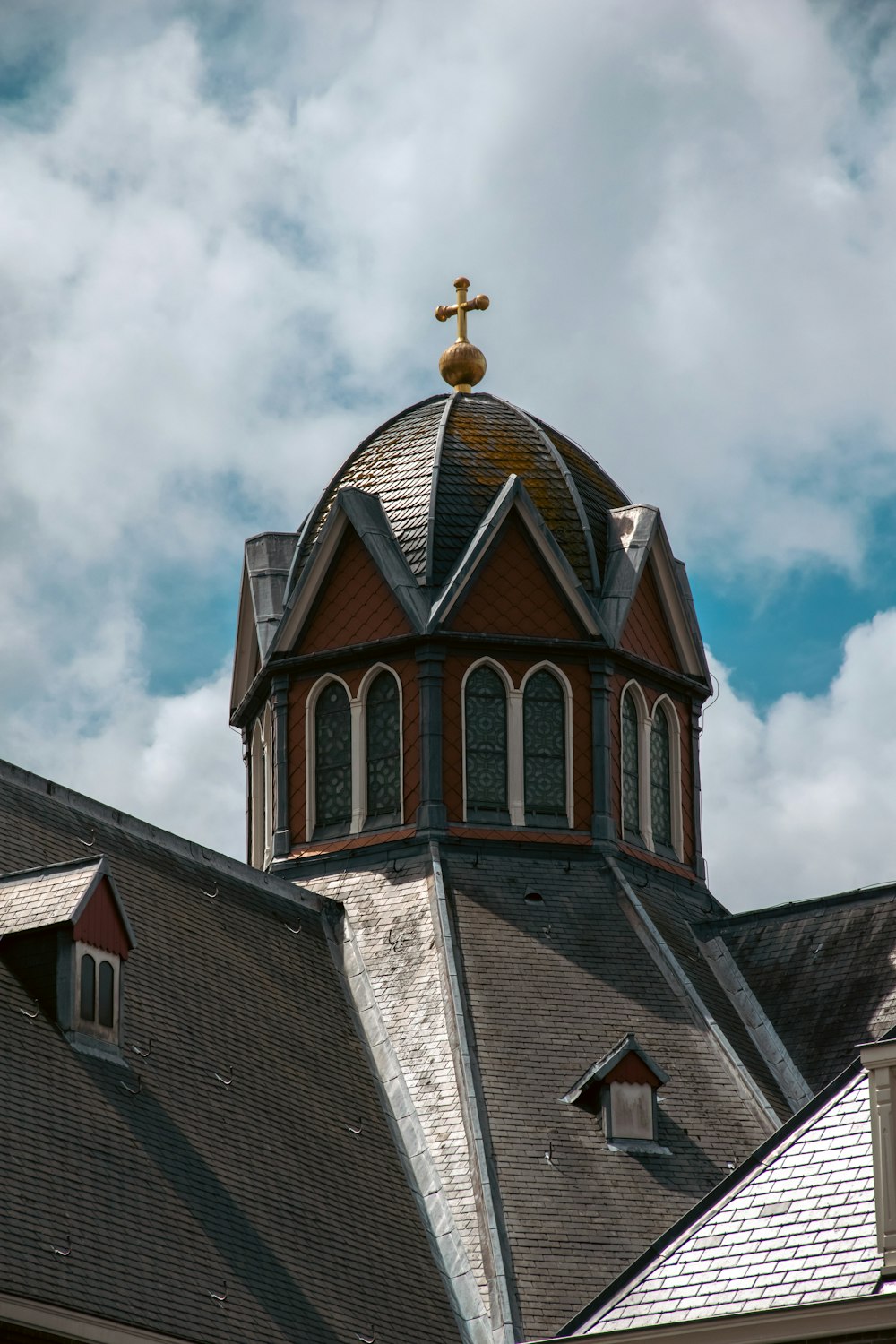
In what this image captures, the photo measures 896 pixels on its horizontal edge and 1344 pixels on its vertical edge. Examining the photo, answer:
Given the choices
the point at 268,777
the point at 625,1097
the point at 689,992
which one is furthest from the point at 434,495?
the point at 625,1097

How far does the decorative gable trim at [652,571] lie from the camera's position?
155ft

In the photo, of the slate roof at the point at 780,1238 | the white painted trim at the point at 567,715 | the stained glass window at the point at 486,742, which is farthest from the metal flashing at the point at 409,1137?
the slate roof at the point at 780,1238

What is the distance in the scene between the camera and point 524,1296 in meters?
35.0

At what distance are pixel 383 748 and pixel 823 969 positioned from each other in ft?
26.0

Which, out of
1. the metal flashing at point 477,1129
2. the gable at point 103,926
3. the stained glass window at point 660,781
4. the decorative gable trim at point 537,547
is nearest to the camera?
the gable at point 103,926

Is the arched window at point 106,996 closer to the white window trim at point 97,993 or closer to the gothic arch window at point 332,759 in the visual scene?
the white window trim at point 97,993

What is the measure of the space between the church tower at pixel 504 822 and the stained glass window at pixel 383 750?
0.14 feet

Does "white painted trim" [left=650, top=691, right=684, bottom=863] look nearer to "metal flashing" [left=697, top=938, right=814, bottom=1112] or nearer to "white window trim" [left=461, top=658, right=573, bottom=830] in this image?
"white window trim" [left=461, top=658, right=573, bottom=830]

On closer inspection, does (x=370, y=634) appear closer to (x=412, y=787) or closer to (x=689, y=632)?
(x=412, y=787)

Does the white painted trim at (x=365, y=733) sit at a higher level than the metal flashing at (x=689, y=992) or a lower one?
higher

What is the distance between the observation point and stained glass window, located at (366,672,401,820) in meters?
45.0

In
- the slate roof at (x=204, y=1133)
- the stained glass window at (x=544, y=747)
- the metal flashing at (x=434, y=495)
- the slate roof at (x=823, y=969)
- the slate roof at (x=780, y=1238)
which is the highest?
the metal flashing at (x=434, y=495)

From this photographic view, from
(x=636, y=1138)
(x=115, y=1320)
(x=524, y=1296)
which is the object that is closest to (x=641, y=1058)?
(x=636, y=1138)

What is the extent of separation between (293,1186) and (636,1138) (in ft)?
17.9
